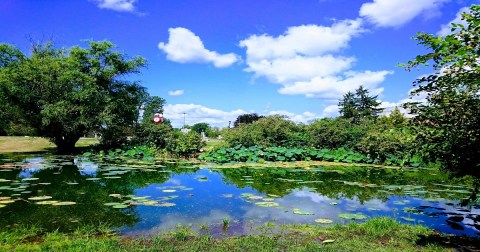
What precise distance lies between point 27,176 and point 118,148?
1065 cm

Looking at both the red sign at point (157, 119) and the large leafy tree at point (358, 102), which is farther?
the large leafy tree at point (358, 102)

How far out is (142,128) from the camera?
20.9 meters

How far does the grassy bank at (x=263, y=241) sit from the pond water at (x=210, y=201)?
425 mm

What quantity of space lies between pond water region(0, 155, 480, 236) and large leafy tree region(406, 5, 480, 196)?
1.94 meters

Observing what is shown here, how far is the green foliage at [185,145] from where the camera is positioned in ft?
62.5

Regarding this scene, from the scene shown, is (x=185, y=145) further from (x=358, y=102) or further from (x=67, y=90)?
(x=358, y=102)

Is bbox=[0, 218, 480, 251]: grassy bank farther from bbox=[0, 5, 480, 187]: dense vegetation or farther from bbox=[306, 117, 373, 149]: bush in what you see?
bbox=[306, 117, 373, 149]: bush

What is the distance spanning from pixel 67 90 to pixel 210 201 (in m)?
15.2

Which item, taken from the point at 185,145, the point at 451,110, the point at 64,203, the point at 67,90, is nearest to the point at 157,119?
the point at 185,145

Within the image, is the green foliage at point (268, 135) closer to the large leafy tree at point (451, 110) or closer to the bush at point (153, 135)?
the bush at point (153, 135)

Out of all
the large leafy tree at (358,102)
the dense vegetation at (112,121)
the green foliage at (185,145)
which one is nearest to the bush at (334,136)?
the dense vegetation at (112,121)

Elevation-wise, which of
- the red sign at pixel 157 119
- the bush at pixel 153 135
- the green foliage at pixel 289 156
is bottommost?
the green foliage at pixel 289 156

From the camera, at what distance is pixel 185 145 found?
62.4 ft

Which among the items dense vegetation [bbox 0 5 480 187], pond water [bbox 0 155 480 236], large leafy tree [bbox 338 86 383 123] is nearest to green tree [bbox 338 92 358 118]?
large leafy tree [bbox 338 86 383 123]
